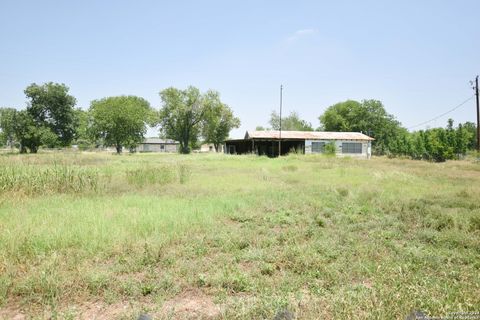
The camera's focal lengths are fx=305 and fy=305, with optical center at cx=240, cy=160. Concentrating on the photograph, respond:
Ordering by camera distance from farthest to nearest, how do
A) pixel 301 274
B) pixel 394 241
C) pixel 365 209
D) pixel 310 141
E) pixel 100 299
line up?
pixel 310 141
pixel 365 209
pixel 394 241
pixel 301 274
pixel 100 299

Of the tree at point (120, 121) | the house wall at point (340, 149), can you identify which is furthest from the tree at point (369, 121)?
the tree at point (120, 121)

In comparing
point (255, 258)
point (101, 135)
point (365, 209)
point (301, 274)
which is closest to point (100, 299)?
point (255, 258)

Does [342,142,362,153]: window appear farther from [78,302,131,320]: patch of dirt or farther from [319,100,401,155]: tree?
[78,302,131,320]: patch of dirt

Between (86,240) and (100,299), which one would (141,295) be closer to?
(100,299)

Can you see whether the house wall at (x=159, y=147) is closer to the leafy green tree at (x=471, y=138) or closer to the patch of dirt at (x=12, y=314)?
the leafy green tree at (x=471, y=138)

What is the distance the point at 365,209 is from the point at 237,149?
40.0 meters

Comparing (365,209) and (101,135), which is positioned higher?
(101,135)

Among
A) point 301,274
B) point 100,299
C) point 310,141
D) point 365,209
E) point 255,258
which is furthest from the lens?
point 310,141

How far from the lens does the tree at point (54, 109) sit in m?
48.7

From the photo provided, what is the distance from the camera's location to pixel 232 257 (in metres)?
5.28

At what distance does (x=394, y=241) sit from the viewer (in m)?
6.17

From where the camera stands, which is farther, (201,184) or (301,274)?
(201,184)

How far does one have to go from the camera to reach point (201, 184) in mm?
13641

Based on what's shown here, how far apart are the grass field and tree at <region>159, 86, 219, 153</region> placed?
5249cm
